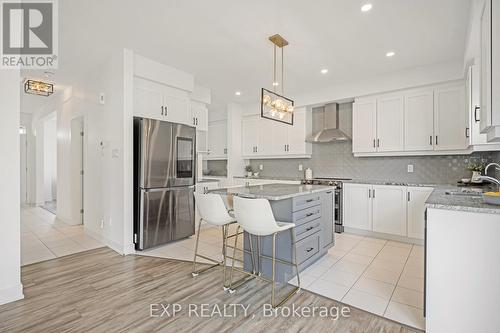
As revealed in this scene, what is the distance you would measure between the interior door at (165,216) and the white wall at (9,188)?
1.33 metres

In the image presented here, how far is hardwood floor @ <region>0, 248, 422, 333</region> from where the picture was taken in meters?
1.84

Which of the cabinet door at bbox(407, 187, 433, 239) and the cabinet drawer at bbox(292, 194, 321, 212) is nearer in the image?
the cabinet drawer at bbox(292, 194, 321, 212)

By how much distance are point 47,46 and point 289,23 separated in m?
3.15

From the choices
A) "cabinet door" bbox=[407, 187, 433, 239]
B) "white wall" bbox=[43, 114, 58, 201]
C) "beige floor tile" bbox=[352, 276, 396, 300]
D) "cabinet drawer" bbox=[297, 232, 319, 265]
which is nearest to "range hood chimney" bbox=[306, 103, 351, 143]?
"cabinet door" bbox=[407, 187, 433, 239]

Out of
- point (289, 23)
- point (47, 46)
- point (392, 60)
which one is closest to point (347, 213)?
point (392, 60)

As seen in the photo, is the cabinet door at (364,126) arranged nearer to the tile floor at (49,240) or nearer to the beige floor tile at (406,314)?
the beige floor tile at (406,314)

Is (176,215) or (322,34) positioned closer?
(322,34)

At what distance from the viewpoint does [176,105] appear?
4.12 metres

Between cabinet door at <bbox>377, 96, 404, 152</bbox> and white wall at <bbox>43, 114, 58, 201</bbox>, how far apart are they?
8761 mm

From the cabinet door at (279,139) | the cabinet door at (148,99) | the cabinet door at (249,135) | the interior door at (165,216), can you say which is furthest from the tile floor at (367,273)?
the cabinet door at (249,135)

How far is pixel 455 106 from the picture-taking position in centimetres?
376

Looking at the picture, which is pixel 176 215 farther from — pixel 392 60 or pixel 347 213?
pixel 392 60

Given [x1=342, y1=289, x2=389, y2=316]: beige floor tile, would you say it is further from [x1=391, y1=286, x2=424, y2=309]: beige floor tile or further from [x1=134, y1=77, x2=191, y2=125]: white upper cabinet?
[x1=134, y1=77, x2=191, y2=125]: white upper cabinet

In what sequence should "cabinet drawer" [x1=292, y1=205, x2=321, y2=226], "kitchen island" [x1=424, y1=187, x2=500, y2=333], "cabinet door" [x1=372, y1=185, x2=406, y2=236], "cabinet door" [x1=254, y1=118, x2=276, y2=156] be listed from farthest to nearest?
"cabinet door" [x1=254, y1=118, x2=276, y2=156]
"cabinet door" [x1=372, y1=185, x2=406, y2=236]
"cabinet drawer" [x1=292, y1=205, x2=321, y2=226]
"kitchen island" [x1=424, y1=187, x2=500, y2=333]
